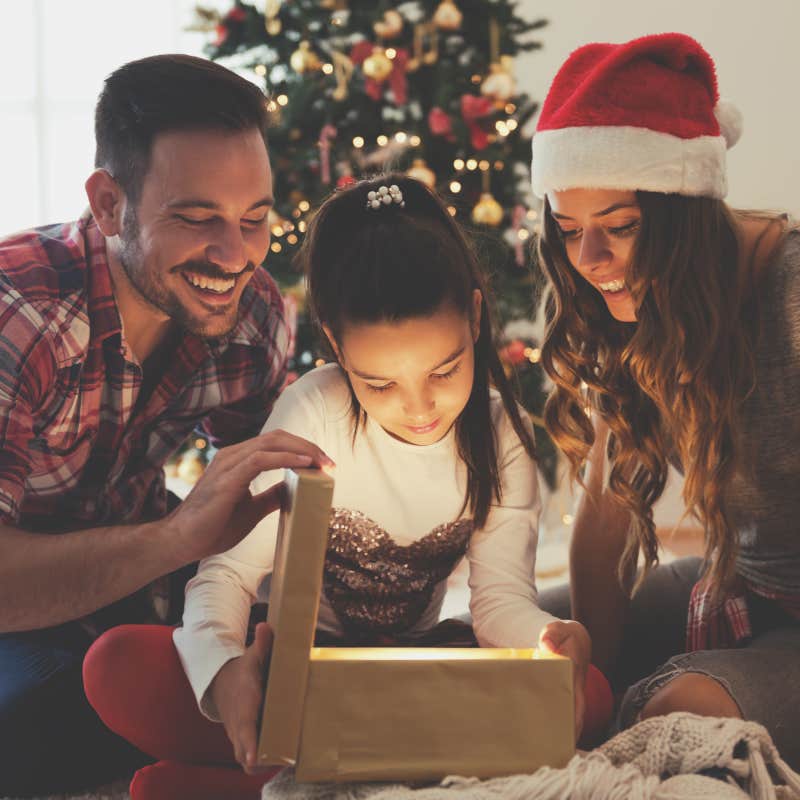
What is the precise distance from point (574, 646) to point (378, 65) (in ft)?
6.94

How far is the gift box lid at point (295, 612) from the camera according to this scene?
92 centimetres

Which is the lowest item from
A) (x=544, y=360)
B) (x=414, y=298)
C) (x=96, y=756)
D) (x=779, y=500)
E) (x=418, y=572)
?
(x=96, y=756)

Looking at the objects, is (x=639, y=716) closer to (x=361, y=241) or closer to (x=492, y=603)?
(x=492, y=603)

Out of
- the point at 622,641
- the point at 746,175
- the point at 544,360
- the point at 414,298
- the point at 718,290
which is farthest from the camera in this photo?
the point at 746,175

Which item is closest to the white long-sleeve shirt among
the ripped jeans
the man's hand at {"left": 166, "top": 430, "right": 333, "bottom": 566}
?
the man's hand at {"left": 166, "top": 430, "right": 333, "bottom": 566}

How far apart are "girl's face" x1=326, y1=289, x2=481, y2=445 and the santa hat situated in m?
0.27

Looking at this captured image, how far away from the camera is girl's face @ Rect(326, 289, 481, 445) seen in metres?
1.20

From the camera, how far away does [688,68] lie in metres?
1.32

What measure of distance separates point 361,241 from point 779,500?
678 millimetres

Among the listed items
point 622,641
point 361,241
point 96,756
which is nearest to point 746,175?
point 622,641

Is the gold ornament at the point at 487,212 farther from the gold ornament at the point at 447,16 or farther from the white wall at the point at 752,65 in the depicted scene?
the white wall at the point at 752,65

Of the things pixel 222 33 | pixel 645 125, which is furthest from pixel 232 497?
pixel 222 33

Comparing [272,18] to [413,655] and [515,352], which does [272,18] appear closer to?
[515,352]

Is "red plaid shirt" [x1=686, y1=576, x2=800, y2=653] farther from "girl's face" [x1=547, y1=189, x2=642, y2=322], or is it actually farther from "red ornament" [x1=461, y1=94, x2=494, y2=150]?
"red ornament" [x1=461, y1=94, x2=494, y2=150]
